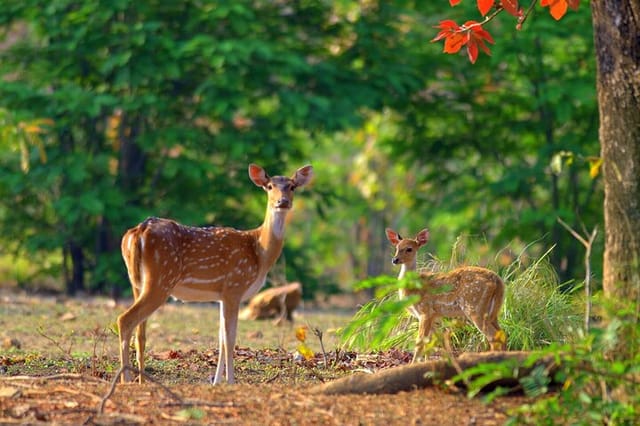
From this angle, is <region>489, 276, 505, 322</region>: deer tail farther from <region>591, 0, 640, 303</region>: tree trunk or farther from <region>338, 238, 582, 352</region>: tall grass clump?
<region>591, 0, 640, 303</region>: tree trunk

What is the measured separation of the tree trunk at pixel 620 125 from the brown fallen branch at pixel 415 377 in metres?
1.92

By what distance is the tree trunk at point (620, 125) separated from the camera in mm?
8273

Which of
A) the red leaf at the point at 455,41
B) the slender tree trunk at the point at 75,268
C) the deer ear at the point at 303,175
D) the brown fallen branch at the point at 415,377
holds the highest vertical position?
the red leaf at the point at 455,41

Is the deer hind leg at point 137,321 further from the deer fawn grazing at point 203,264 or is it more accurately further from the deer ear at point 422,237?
the deer ear at point 422,237

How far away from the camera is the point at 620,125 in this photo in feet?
27.5

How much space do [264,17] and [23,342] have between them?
8.36 meters

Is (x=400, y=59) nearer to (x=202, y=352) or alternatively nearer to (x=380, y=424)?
(x=202, y=352)

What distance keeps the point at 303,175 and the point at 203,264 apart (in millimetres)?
1147

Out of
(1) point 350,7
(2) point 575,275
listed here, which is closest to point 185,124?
(1) point 350,7

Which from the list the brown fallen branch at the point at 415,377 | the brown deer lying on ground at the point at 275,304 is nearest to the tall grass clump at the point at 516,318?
the brown fallen branch at the point at 415,377

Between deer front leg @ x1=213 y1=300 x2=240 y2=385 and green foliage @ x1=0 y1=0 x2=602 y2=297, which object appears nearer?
deer front leg @ x1=213 y1=300 x2=240 y2=385

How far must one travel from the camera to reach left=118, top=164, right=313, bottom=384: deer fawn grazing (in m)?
7.94

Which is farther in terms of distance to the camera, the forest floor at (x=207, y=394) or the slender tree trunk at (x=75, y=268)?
the slender tree trunk at (x=75, y=268)

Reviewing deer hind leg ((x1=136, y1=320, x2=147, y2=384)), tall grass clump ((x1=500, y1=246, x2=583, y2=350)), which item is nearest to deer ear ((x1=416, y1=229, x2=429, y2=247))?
tall grass clump ((x1=500, y1=246, x2=583, y2=350))
